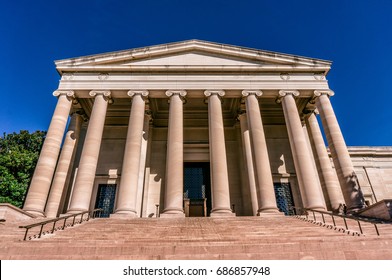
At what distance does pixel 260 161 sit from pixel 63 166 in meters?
15.9

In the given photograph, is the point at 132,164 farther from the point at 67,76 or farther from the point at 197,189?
the point at 67,76

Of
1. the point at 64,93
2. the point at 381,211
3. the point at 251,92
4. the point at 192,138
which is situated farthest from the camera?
the point at 192,138

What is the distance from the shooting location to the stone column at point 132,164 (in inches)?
680

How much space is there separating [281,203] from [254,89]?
1067 cm

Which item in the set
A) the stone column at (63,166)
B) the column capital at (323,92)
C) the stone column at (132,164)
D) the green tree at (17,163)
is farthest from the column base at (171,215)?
the green tree at (17,163)

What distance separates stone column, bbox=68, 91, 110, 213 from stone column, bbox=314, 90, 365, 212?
18.3 metres

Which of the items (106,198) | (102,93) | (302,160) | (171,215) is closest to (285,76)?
(302,160)

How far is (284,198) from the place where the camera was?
2339 cm

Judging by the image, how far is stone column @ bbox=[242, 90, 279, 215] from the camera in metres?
17.4

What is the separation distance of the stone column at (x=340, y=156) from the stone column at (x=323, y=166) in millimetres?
1649

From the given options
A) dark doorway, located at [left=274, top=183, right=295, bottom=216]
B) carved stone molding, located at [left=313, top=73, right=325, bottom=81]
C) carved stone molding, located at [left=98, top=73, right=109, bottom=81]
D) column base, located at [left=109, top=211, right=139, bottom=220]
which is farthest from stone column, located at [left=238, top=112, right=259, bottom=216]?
carved stone molding, located at [left=98, top=73, right=109, bottom=81]

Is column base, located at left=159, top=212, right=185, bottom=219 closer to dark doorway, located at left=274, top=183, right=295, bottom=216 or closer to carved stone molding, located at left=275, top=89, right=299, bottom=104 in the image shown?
dark doorway, located at left=274, top=183, right=295, bottom=216

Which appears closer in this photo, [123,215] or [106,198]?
[123,215]

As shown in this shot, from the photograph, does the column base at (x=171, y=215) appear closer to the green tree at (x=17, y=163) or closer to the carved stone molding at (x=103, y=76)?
the carved stone molding at (x=103, y=76)
